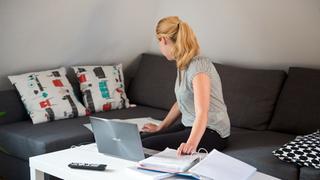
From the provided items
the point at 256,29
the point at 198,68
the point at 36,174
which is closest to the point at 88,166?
the point at 36,174

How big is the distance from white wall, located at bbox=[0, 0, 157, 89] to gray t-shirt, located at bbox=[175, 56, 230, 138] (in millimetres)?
1161

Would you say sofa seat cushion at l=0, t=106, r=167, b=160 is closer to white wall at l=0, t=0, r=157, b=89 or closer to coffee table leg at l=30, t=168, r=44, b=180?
white wall at l=0, t=0, r=157, b=89

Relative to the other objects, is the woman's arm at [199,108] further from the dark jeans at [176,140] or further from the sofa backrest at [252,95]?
the sofa backrest at [252,95]

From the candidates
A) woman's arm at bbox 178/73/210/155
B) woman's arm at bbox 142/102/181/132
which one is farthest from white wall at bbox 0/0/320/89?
woman's arm at bbox 178/73/210/155

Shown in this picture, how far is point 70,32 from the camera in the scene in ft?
12.0

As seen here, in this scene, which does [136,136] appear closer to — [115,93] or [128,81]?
[115,93]

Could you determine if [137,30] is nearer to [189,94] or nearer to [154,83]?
[154,83]

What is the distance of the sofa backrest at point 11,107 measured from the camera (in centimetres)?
329

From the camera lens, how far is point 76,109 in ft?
11.5

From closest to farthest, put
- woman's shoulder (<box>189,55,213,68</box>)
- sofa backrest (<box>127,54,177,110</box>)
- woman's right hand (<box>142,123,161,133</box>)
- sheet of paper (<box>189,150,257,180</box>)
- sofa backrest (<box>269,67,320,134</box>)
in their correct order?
sheet of paper (<box>189,150,257,180</box>)
woman's shoulder (<box>189,55,213,68</box>)
woman's right hand (<box>142,123,161,133</box>)
sofa backrest (<box>269,67,320,134</box>)
sofa backrest (<box>127,54,177,110</box>)

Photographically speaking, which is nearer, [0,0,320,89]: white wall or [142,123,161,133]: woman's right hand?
[142,123,161,133]: woman's right hand

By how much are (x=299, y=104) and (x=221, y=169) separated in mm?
1367

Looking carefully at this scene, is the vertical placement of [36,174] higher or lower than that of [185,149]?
lower

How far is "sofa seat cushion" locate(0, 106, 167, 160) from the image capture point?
9.60 ft
